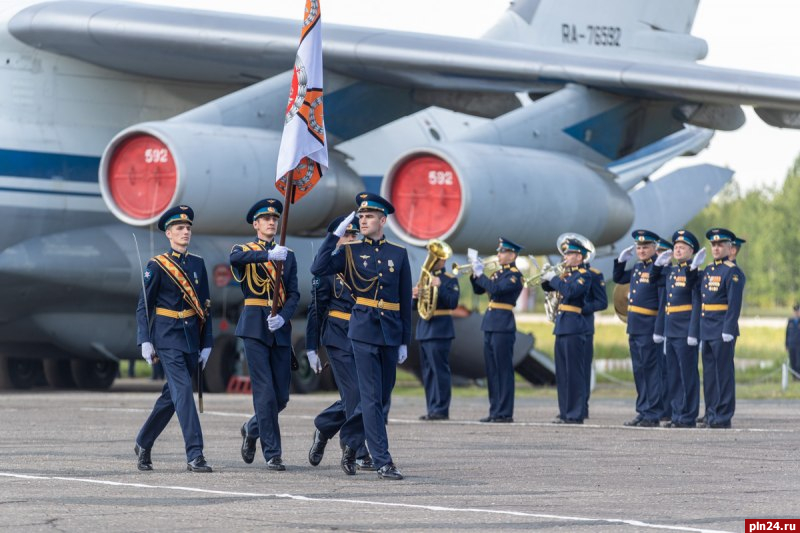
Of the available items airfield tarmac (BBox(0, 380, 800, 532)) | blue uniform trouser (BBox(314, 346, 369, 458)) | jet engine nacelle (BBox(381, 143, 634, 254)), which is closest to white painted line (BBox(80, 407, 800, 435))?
airfield tarmac (BBox(0, 380, 800, 532))

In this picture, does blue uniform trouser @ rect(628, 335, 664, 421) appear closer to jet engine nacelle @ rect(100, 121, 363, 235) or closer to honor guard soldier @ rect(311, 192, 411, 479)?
jet engine nacelle @ rect(100, 121, 363, 235)

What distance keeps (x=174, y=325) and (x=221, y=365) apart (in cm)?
915

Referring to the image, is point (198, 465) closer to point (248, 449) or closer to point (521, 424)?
point (248, 449)

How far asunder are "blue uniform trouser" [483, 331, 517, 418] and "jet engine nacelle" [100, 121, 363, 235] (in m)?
2.75

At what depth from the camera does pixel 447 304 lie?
13.3 metres

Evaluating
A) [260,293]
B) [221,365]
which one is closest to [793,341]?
[221,365]

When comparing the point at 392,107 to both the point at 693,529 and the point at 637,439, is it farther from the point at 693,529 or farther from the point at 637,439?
the point at 693,529

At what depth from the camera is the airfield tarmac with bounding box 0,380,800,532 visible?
19.7 ft

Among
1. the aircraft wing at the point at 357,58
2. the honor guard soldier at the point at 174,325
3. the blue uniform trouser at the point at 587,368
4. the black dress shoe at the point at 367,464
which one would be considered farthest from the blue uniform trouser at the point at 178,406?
the aircraft wing at the point at 357,58

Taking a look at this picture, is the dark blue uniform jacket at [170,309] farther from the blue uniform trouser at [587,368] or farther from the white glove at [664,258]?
the white glove at [664,258]

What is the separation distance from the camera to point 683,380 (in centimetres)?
1178

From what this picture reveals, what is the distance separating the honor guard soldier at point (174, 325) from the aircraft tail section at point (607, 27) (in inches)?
450

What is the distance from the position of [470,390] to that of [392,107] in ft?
13.4

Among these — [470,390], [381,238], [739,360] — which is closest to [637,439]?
[381,238]
